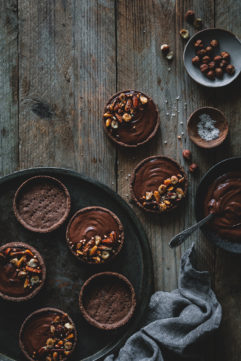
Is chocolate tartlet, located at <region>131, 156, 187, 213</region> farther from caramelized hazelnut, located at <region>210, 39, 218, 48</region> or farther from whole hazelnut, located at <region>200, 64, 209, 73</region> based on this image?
caramelized hazelnut, located at <region>210, 39, 218, 48</region>

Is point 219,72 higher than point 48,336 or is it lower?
higher

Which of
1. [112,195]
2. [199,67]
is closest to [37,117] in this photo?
[112,195]

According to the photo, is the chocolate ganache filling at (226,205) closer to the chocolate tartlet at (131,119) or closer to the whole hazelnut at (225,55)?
the chocolate tartlet at (131,119)

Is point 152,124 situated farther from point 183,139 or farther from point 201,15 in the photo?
Answer: point 201,15

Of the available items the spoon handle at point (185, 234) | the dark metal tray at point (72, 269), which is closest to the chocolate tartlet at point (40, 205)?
the dark metal tray at point (72, 269)

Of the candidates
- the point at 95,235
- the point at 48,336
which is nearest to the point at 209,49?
the point at 95,235

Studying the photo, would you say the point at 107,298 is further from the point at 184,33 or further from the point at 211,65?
the point at 184,33
